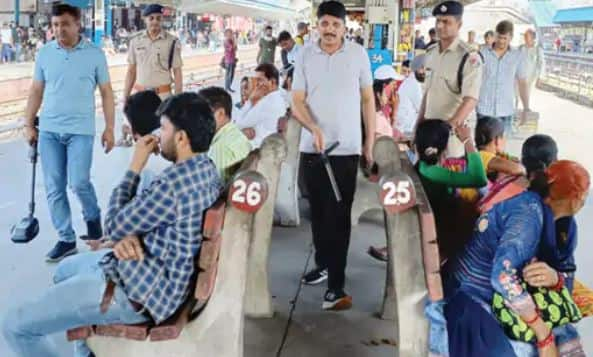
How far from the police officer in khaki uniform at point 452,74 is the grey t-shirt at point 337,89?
27.4 inches

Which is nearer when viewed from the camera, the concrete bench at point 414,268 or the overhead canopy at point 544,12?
the concrete bench at point 414,268

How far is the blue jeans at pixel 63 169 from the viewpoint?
468 cm

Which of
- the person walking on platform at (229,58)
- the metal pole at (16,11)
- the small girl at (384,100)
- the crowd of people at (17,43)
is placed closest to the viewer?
the small girl at (384,100)

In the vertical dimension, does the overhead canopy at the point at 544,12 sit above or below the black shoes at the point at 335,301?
above

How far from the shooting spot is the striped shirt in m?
3.69

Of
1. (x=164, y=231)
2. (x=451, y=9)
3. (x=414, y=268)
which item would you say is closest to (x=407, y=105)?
(x=451, y=9)

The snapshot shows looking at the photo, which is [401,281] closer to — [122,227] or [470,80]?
[122,227]

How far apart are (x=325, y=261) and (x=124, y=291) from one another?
202 centimetres

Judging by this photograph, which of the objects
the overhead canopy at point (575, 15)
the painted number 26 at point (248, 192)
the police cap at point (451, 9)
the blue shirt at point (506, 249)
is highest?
the overhead canopy at point (575, 15)

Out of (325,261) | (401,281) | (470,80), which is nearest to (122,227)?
(401,281)

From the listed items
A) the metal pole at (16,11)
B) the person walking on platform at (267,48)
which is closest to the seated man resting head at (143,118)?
the person walking on platform at (267,48)

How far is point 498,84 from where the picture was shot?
7.08 meters

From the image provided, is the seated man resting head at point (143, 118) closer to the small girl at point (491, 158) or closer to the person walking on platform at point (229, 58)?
the small girl at point (491, 158)

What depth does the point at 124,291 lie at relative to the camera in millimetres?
2492
